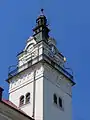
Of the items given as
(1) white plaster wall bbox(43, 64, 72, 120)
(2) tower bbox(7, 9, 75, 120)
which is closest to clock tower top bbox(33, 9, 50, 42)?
(2) tower bbox(7, 9, 75, 120)

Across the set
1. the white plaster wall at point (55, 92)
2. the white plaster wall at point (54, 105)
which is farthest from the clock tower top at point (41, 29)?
the white plaster wall at point (54, 105)

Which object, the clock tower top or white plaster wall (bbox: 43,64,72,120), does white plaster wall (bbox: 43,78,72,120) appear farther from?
the clock tower top

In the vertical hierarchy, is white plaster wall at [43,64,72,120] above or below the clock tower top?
below

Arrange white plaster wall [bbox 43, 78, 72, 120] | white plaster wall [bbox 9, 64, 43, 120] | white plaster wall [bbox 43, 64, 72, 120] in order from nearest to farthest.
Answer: white plaster wall [bbox 43, 78, 72, 120], white plaster wall [bbox 9, 64, 43, 120], white plaster wall [bbox 43, 64, 72, 120]

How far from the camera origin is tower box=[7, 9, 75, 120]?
37.3m

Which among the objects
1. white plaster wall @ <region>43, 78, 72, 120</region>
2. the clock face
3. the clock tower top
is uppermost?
the clock tower top

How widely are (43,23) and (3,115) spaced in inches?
719

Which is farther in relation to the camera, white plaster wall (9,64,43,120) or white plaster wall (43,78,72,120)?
white plaster wall (9,64,43,120)

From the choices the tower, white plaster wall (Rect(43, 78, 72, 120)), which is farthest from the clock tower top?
white plaster wall (Rect(43, 78, 72, 120))

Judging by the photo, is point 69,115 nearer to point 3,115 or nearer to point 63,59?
point 63,59

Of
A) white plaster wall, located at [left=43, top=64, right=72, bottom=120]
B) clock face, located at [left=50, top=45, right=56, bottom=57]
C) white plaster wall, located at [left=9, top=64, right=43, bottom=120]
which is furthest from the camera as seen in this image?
clock face, located at [left=50, top=45, right=56, bottom=57]

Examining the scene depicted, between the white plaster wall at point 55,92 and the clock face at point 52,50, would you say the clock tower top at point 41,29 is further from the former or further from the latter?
the white plaster wall at point 55,92

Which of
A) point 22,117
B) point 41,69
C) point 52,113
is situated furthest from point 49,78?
point 22,117

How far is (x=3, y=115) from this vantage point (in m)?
30.8
